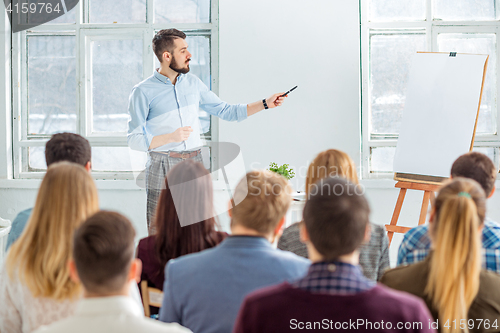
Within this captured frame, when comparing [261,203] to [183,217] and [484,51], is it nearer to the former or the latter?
[183,217]

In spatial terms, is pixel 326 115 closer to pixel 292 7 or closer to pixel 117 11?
pixel 292 7

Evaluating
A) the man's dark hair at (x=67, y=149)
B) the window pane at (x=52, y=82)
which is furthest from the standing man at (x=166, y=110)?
the window pane at (x=52, y=82)

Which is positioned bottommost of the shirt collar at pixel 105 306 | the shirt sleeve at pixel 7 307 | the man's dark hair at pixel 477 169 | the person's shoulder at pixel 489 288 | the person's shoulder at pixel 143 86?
the shirt sleeve at pixel 7 307

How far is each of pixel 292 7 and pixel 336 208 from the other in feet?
10.5

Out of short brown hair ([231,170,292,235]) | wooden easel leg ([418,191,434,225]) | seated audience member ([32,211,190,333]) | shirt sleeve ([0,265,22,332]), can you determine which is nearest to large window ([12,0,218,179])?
wooden easel leg ([418,191,434,225])

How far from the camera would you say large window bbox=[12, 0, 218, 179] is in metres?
4.05

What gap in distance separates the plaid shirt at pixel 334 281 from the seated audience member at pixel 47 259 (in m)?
0.66

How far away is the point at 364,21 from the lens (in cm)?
390

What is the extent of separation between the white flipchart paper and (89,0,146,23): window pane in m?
2.34

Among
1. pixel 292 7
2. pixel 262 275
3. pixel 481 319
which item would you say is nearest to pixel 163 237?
pixel 262 275

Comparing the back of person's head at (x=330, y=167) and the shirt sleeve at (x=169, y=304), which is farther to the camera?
the back of person's head at (x=330, y=167)

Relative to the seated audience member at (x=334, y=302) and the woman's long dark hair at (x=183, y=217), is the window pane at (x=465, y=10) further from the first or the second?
the seated audience member at (x=334, y=302)

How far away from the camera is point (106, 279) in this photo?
928 mm

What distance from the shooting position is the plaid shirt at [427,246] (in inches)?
57.1
